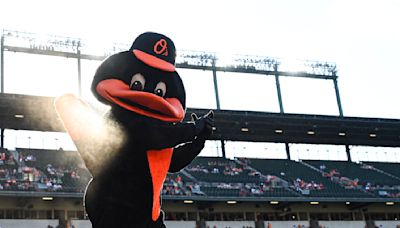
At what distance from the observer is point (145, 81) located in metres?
6.06

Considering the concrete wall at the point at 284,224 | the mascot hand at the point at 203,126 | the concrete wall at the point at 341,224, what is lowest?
the concrete wall at the point at 341,224

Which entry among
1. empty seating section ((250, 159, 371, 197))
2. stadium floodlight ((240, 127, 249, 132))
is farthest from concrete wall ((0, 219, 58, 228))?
empty seating section ((250, 159, 371, 197))

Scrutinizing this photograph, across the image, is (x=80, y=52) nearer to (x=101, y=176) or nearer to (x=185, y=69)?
(x=185, y=69)

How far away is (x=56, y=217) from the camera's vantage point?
2280cm

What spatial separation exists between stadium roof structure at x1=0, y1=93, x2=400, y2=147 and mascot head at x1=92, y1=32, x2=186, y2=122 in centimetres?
1787

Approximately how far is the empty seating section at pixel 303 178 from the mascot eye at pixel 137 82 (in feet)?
69.4

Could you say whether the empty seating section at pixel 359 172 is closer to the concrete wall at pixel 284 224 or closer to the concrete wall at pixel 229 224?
the concrete wall at pixel 284 224

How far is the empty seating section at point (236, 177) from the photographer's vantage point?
2281cm

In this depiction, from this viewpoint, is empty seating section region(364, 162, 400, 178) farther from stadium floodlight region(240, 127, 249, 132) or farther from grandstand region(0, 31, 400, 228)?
stadium floodlight region(240, 127, 249, 132)

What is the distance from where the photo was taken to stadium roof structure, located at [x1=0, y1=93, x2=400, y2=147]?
23.8m

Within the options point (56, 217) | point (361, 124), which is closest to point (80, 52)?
point (56, 217)

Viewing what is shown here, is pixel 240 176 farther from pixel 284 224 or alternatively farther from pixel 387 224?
pixel 387 224

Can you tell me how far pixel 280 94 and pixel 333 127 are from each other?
139 inches

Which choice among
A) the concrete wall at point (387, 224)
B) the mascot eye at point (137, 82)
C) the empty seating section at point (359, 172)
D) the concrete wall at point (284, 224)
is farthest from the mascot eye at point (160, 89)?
the empty seating section at point (359, 172)
